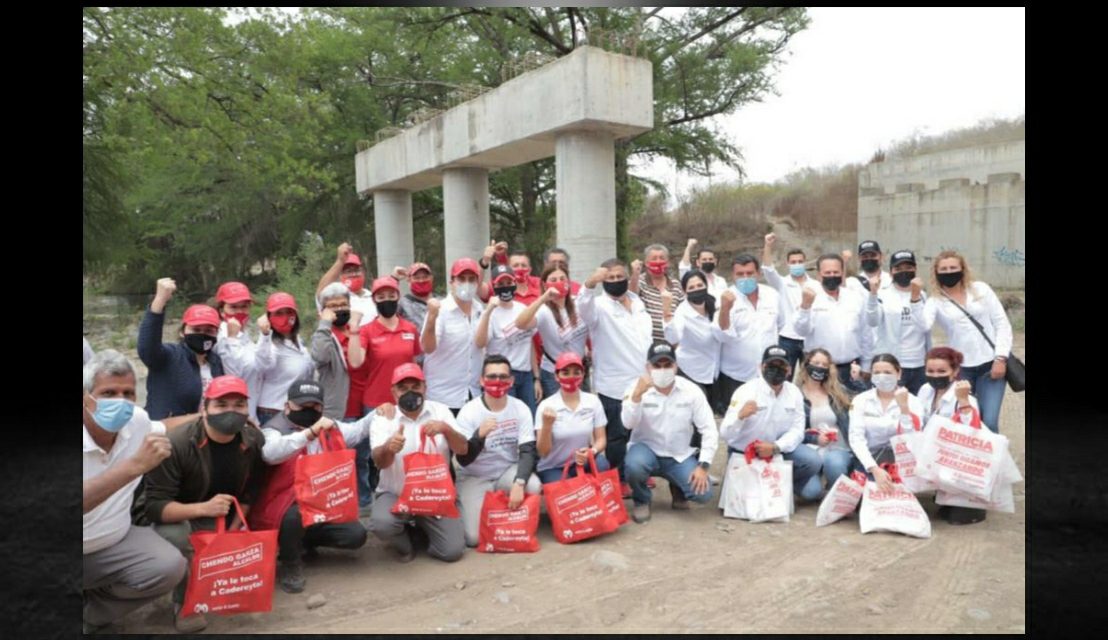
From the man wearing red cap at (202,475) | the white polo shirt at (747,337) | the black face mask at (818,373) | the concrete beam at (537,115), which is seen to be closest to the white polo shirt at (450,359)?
the man wearing red cap at (202,475)

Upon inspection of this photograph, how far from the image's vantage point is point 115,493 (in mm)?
3469

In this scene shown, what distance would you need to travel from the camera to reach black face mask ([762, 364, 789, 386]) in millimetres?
5102

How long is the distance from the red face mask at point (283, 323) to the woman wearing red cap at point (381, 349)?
393 mm

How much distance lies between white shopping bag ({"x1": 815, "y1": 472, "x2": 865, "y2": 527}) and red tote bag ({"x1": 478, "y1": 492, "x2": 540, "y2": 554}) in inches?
77.1

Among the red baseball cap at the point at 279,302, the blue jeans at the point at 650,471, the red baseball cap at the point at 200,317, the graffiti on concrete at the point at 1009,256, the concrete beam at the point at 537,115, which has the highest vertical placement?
the concrete beam at the point at 537,115

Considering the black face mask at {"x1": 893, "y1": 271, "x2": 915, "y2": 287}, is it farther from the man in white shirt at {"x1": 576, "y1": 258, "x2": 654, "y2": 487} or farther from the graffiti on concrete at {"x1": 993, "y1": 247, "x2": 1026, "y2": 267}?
the graffiti on concrete at {"x1": 993, "y1": 247, "x2": 1026, "y2": 267}

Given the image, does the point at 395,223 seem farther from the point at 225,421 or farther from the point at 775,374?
the point at 225,421

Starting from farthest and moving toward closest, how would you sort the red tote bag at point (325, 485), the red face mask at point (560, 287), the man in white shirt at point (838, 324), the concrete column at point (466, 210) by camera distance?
the concrete column at point (466, 210) < the man in white shirt at point (838, 324) < the red face mask at point (560, 287) < the red tote bag at point (325, 485)

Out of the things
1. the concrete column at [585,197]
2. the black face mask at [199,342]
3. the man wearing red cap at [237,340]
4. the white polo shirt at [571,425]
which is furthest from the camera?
the concrete column at [585,197]

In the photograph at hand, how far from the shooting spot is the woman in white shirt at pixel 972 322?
17.5ft

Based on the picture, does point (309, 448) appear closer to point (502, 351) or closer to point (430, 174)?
point (502, 351)

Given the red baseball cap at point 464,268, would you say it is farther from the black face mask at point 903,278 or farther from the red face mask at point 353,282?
the black face mask at point 903,278

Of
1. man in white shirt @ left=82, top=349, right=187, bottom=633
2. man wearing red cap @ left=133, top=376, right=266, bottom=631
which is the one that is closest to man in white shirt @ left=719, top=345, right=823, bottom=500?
man wearing red cap @ left=133, top=376, right=266, bottom=631

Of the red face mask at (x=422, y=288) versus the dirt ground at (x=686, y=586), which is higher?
the red face mask at (x=422, y=288)
